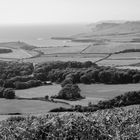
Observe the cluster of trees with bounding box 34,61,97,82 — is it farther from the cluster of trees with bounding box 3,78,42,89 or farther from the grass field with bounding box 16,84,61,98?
the grass field with bounding box 16,84,61,98

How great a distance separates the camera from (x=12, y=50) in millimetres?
123938

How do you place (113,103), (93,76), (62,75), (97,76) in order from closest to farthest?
(113,103) < (93,76) < (97,76) < (62,75)

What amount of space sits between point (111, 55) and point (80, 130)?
272 ft

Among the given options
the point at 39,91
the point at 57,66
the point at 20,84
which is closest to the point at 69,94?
the point at 39,91

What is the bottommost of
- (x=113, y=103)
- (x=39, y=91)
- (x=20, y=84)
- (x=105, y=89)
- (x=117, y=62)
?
(x=39, y=91)

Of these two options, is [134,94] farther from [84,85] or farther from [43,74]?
[43,74]

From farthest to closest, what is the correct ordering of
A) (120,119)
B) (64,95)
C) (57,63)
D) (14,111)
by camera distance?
1. (57,63)
2. (64,95)
3. (14,111)
4. (120,119)

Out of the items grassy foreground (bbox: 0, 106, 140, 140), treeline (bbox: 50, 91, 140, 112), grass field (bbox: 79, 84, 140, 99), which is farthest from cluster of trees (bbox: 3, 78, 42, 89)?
grassy foreground (bbox: 0, 106, 140, 140)

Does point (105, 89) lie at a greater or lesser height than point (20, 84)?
lesser

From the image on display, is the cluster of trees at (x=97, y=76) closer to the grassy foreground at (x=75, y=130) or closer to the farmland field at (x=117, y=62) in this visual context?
the farmland field at (x=117, y=62)

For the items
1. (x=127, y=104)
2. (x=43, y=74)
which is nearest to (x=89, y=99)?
(x=127, y=104)

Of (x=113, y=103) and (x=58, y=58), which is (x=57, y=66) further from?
(x=113, y=103)

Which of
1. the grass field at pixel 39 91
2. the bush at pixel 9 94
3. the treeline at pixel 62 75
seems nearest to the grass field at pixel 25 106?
the bush at pixel 9 94

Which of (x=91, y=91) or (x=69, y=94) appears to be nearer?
(x=69, y=94)
